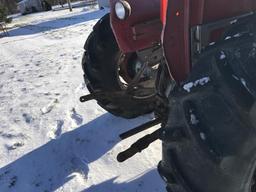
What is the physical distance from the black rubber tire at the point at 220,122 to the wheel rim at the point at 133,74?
1.51 m

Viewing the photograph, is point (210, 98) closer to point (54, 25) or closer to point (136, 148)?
point (136, 148)

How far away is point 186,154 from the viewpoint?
1.62 meters

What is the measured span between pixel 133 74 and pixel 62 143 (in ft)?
2.84

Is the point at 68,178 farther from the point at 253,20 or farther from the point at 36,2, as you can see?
the point at 36,2

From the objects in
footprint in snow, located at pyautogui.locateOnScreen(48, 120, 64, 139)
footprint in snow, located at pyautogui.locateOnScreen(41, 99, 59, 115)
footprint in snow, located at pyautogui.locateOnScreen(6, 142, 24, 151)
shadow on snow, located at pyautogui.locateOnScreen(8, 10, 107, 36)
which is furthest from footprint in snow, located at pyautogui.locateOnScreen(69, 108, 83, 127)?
shadow on snow, located at pyautogui.locateOnScreen(8, 10, 107, 36)

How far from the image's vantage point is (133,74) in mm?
3344

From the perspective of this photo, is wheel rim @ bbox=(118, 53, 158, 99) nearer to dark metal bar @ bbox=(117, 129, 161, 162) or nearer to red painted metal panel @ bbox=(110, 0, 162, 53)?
red painted metal panel @ bbox=(110, 0, 162, 53)

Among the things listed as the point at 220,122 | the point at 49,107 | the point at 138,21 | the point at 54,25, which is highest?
the point at 138,21

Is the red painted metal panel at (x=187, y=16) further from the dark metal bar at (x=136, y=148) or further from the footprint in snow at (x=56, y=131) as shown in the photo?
the footprint in snow at (x=56, y=131)

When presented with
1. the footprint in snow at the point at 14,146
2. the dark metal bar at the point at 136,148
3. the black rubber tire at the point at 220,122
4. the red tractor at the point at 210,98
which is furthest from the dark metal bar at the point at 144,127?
the footprint in snow at the point at 14,146

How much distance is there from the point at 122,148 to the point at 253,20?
1.80m

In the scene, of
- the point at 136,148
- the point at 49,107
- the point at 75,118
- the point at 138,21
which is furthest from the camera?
the point at 49,107

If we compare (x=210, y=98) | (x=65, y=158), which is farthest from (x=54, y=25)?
(x=210, y=98)

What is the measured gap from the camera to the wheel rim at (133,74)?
3.16 m
